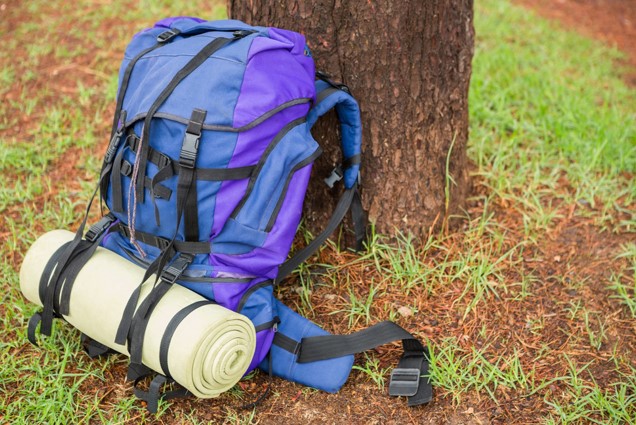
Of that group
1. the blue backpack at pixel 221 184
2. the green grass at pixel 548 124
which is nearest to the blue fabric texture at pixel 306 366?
the blue backpack at pixel 221 184

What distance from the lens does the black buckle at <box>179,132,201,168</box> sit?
2.07 metres

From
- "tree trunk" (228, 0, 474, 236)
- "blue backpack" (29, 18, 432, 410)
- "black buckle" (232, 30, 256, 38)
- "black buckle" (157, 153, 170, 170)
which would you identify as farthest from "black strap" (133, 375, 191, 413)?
"black buckle" (232, 30, 256, 38)

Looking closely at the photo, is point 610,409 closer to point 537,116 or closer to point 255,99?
point 255,99

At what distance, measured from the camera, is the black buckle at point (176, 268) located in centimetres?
216

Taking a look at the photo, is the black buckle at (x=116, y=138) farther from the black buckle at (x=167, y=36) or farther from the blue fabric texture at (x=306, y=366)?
the blue fabric texture at (x=306, y=366)

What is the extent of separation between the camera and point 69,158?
3479mm

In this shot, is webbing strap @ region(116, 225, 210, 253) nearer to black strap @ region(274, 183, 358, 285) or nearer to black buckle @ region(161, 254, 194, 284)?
black buckle @ region(161, 254, 194, 284)

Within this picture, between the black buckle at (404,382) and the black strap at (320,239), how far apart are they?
1.80 feet

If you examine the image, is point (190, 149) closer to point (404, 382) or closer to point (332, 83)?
point (332, 83)

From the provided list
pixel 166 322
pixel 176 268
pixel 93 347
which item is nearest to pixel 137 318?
pixel 166 322

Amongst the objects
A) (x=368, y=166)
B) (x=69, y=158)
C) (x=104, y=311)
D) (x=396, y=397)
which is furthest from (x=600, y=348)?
(x=69, y=158)

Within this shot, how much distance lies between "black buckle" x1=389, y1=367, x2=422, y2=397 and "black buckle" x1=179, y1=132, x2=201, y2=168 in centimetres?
103

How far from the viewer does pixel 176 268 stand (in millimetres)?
2189

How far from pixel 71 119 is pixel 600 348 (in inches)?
118
